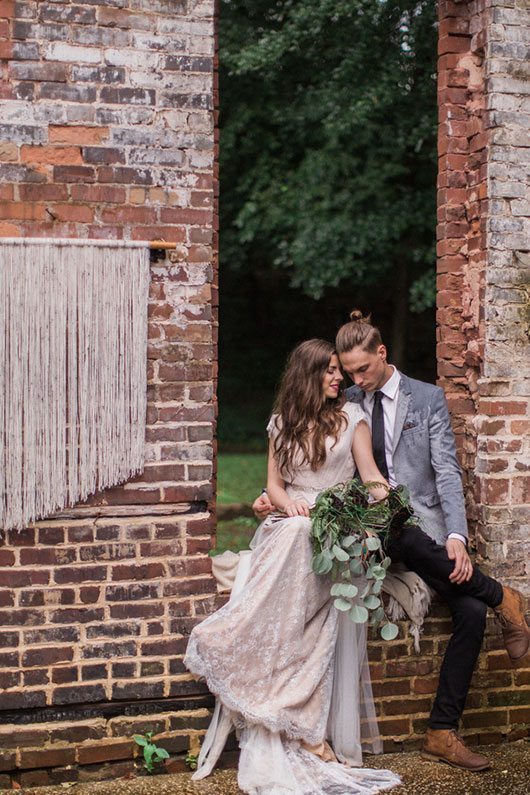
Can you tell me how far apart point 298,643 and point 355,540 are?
518 mm

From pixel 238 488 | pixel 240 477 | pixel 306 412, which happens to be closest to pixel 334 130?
pixel 238 488

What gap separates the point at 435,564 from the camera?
425 centimetres

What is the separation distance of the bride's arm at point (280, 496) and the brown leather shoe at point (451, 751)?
118 cm

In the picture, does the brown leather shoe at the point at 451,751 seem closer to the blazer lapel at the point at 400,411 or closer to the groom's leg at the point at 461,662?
the groom's leg at the point at 461,662

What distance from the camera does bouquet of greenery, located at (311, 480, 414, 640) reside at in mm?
3994

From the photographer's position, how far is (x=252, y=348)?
21.1 m

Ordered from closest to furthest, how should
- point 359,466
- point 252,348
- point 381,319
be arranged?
point 359,466
point 381,319
point 252,348

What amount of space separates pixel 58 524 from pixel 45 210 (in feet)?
4.45

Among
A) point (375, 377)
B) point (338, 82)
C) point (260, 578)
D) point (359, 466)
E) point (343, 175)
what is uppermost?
point (338, 82)

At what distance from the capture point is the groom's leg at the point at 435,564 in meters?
4.24

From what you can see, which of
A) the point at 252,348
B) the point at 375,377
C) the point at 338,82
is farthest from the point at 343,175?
the point at 252,348

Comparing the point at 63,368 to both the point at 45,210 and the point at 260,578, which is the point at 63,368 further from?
the point at 260,578

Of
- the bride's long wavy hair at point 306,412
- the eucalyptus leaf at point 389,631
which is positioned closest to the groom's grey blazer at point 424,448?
the bride's long wavy hair at point 306,412

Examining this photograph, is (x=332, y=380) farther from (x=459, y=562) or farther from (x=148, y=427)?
(x=459, y=562)
